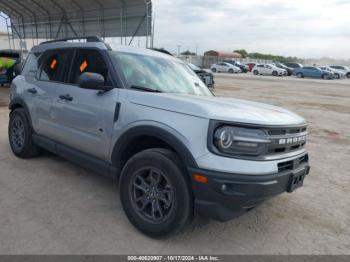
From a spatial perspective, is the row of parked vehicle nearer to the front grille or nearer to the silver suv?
the silver suv

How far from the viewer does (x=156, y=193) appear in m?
3.12

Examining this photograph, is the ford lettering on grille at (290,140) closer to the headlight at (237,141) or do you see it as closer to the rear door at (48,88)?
the headlight at (237,141)

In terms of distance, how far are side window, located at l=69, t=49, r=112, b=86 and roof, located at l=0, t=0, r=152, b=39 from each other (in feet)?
35.7

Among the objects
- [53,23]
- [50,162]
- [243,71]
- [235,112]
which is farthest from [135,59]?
[243,71]

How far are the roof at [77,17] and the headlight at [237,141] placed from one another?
12734mm

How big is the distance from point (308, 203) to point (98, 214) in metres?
2.61

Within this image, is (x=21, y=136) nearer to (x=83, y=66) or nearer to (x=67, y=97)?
(x=67, y=97)

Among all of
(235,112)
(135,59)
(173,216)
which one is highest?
(135,59)

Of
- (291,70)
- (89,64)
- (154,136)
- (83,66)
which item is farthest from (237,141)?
(291,70)

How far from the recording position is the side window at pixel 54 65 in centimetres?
445

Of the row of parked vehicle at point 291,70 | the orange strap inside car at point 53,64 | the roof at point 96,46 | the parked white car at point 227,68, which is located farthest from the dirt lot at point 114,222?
the parked white car at point 227,68

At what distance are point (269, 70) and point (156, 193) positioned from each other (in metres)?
45.5

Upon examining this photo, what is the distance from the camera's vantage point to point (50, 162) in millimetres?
5227

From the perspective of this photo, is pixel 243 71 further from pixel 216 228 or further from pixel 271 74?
pixel 216 228
